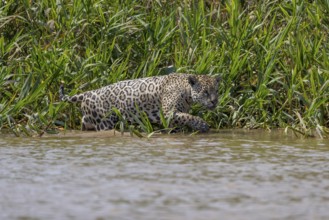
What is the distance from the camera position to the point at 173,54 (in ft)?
33.9

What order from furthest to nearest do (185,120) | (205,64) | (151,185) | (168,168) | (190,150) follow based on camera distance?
(205,64)
(185,120)
(190,150)
(168,168)
(151,185)

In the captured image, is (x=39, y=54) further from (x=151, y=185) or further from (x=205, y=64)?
(x=151, y=185)

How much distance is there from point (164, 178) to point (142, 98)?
12.3 ft

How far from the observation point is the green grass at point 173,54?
939 centimetres

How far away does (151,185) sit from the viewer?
585cm

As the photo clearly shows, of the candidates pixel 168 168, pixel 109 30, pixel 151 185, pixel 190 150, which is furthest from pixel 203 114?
pixel 151 185

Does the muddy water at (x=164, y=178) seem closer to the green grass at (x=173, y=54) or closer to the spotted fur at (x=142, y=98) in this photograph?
the green grass at (x=173, y=54)

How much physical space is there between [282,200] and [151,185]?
86cm

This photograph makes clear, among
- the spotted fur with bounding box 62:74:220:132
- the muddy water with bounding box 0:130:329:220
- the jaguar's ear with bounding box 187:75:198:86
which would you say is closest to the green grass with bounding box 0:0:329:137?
Answer: the spotted fur with bounding box 62:74:220:132

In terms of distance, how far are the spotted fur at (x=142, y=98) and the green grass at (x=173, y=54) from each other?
0.66ft

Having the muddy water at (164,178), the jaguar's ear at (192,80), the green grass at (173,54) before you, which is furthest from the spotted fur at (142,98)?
the muddy water at (164,178)

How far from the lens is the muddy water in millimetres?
5059

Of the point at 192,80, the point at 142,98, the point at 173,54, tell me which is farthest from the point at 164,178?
the point at 173,54

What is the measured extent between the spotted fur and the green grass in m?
0.20
